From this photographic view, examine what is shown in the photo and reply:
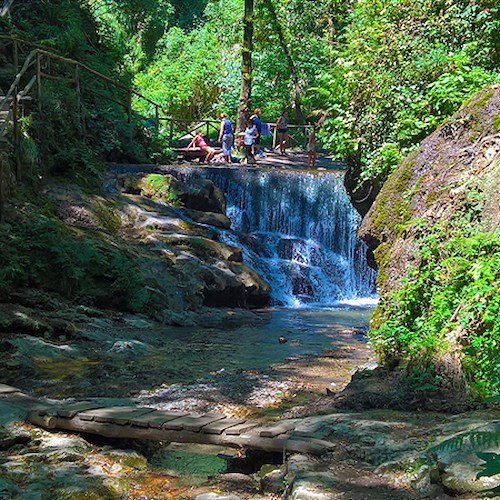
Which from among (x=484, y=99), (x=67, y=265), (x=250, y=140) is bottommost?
(x=67, y=265)

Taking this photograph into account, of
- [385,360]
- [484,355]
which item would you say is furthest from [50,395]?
[484,355]

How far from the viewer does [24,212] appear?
11.1m

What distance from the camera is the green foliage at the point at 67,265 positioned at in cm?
1002

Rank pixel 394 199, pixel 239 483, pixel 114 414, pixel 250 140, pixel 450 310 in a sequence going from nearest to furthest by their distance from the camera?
pixel 239 483
pixel 114 414
pixel 450 310
pixel 394 199
pixel 250 140

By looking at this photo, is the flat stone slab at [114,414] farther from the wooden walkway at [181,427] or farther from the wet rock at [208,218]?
the wet rock at [208,218]

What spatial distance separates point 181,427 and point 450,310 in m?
2.23

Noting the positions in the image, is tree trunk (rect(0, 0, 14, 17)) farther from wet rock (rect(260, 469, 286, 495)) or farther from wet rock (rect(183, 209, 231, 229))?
wet rock (rect(260, 469, 286, 495))

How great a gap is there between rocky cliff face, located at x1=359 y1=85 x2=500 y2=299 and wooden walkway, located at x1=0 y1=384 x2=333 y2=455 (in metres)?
2.20

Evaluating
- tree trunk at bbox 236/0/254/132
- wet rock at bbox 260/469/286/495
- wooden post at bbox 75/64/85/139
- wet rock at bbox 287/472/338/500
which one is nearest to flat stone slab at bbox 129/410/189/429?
wet rock at bbox 260/469/286/495

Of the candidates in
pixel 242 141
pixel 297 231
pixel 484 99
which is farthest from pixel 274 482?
pixel 242 141

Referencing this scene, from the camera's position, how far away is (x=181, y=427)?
4504 millimetres

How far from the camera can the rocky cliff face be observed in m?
5.69

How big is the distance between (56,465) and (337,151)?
633 centimetres

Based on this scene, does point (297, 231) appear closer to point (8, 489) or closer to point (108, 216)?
point (108, 216)
